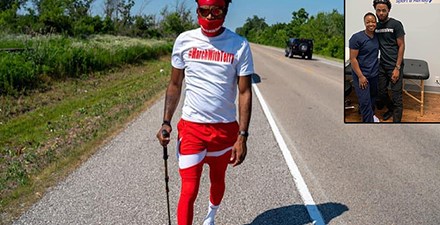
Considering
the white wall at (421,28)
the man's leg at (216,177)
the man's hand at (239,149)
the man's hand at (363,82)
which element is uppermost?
the white wall at (421,28)

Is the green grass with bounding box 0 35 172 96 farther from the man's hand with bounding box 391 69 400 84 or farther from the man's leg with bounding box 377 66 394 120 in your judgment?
the man's hand with bounding box 391 69 400 84

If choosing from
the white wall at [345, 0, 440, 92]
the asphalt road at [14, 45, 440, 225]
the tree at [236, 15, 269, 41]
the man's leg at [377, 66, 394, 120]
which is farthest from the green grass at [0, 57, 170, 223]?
the tree at [236, 15, 269, 41]

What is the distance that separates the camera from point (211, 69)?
3176 millimetres

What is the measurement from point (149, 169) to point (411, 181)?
3.11m

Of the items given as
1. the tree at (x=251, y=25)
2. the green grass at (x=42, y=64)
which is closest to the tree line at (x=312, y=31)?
the tree at (x=251, y=25)

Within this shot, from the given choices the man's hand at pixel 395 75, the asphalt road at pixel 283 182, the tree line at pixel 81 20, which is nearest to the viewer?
the man's hand at pixel 395 75

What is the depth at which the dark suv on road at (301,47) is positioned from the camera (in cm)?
3844

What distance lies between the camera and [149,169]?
5758 millimetres

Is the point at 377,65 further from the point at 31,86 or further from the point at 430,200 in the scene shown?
the point at 31,86

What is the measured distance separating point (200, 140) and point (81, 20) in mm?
43691

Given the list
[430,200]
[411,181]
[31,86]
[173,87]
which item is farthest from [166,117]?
[31,86]

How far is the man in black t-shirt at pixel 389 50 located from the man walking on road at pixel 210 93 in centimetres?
89

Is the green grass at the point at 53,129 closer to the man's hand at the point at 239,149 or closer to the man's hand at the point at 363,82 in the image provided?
the man's hand at the point at 239,149

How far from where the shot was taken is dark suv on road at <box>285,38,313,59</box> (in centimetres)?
3844
